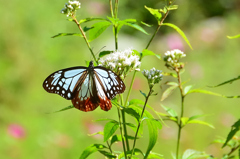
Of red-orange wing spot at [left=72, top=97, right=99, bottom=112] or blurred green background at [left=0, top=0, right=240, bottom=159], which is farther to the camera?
blurred green background at [left=0, top=0, right=240, bottom=159]

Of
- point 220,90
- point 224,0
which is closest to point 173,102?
point 220,90

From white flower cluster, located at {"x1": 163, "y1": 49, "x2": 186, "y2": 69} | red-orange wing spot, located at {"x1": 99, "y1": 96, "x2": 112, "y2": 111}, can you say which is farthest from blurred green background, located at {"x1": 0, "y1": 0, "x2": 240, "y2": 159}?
red-orange wing spot, located at {"x1": 99, "y1": 96, "x2": 112, "y2": 111}

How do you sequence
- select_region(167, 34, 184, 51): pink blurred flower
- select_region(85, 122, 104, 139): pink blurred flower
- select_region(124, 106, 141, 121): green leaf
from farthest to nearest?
select_region(167, 34, 184, 51): pink blurred flower → select_region(85, 122, 104, 139): pink blurred flower → select_region(124, 106, 141, 121): green leaf

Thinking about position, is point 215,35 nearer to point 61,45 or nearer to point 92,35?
point 61,45

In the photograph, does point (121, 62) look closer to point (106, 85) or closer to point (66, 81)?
point (106, 85)

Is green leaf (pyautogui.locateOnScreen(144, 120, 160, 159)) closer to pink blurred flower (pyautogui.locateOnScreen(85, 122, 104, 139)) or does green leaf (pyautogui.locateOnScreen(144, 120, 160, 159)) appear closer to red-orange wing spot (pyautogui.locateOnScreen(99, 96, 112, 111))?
red-orange wing spot (pyautogui.locateOnScreen(99, 96, 112, 111))

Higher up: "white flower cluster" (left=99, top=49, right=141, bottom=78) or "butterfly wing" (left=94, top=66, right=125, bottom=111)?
"white flower cluster" (left=99, top=49, right=141, bottom=78)

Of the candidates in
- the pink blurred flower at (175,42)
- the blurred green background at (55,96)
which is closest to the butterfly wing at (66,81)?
the blurred green background at (55,96)

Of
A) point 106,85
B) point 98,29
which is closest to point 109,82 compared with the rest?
point 106,85
